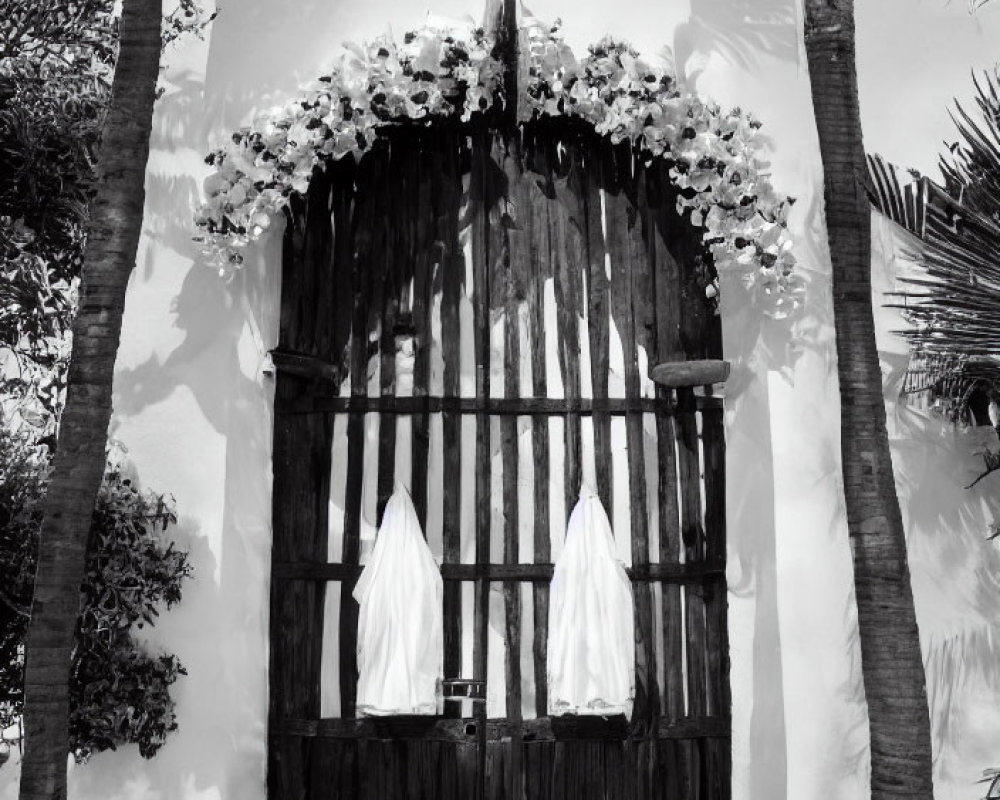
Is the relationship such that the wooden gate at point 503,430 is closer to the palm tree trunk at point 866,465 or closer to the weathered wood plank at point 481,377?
the weathered wood plank at point 481,377

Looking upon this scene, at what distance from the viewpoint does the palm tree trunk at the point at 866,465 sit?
12.8ft

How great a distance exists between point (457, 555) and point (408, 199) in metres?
1.63

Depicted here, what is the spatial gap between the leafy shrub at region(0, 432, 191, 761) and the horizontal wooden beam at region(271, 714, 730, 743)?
2.44 ft

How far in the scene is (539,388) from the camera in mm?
5340

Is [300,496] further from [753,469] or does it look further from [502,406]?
[753,469]

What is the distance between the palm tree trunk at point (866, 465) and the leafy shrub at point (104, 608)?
8.92 feet

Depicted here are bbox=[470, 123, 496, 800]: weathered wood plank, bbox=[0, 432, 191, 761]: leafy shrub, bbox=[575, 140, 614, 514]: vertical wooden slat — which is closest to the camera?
bbox=[0, 432, 191, 761]: leafy shrub

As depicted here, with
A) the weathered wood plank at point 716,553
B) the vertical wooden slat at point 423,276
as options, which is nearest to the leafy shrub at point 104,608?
the vertical wooden slat at point 423,276

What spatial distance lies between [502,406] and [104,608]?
1852 millimetres

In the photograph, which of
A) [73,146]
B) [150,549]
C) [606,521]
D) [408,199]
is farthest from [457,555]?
[73,146]

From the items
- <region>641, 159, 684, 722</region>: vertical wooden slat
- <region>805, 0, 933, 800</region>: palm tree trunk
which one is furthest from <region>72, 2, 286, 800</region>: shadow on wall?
<region>805, 0, 933, 800</region>: palm tree trunk

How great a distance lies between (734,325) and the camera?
5309mm

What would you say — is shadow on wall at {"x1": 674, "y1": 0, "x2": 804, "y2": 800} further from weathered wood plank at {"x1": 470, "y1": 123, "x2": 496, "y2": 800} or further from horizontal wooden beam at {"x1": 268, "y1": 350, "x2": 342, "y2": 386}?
horizontal wooden beam at {"x1": 268, "y1": 350, "x2": 342, "y2": 386}

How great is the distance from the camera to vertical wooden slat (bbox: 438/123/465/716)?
Result: 5.19 meters
